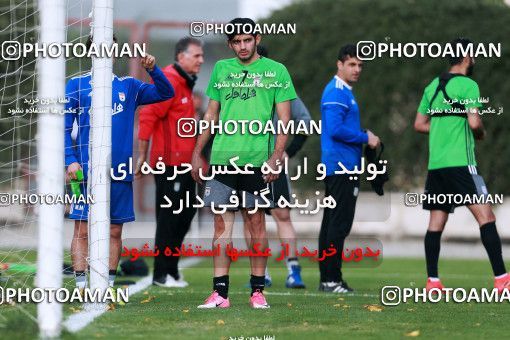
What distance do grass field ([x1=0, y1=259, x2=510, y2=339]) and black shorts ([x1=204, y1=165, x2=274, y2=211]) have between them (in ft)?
2.43

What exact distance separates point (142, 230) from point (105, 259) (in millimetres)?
12324

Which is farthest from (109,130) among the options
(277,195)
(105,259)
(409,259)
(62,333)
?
(409,259)

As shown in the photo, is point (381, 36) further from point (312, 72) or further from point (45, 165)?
point (45, 165)

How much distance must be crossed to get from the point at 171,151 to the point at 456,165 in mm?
2800

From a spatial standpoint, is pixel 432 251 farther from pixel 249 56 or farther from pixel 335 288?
pixel 249 56

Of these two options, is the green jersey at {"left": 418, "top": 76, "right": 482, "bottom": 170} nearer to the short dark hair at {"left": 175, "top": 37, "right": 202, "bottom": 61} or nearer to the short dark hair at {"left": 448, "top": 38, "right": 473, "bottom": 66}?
the short dark hair at {"left": 448, "top": 38, "right": 473, "bottom": 66}

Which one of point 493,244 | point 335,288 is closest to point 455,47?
point 493,244

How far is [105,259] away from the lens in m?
8.70

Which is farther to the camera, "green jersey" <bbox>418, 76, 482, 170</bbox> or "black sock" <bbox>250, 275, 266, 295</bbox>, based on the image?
"green jersey" <bbox>418, 76, 482, 170</bbox>

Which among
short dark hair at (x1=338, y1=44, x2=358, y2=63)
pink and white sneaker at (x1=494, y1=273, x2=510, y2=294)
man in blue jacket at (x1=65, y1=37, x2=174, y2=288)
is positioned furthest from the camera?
short dark hair at (x1=338, y1=44, x2=358, y2=63)

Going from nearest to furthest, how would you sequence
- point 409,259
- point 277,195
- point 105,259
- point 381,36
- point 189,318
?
1. point 189,318
2. point 105,259
3. point 277,195
4. point 409,259
5. point 381,36

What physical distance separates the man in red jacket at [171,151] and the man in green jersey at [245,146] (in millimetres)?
2808

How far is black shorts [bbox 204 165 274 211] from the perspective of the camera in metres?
8.81

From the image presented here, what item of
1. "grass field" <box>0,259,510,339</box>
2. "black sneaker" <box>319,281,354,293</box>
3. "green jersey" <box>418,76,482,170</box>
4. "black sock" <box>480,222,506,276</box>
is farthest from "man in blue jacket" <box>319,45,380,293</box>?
"black sock" <box>480,222,506,276</box>
